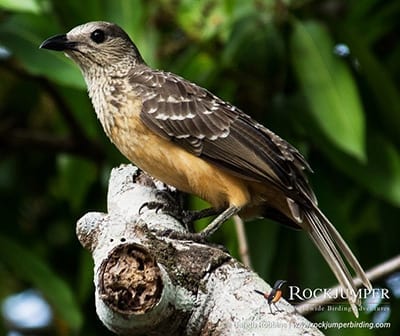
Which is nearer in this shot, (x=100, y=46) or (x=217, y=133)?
(x=217, y=133)

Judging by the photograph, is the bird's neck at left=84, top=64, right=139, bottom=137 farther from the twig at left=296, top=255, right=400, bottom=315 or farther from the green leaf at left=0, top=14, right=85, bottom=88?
the twig at left=296, top=255, right=400, bottom=315

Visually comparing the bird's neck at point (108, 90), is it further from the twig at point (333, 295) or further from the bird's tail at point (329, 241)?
the twig at point (333, 295)

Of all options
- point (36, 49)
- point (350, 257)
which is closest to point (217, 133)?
point (350, 257)

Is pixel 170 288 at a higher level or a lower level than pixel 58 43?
lower

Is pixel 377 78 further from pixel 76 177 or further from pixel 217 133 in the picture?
pixel 76 177

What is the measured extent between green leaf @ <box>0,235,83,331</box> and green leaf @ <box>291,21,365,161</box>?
4.76 feet

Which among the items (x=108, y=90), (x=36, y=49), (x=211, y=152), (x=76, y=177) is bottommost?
(x=76, y=177)

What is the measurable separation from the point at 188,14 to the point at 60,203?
5.46 feet

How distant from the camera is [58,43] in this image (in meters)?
5.03

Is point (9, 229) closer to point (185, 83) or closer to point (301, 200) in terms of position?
point (185, 83)

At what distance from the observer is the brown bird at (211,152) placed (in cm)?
452

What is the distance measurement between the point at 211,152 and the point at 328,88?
896mm

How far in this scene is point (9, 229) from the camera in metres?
5.95

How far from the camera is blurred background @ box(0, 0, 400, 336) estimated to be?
5.25m
